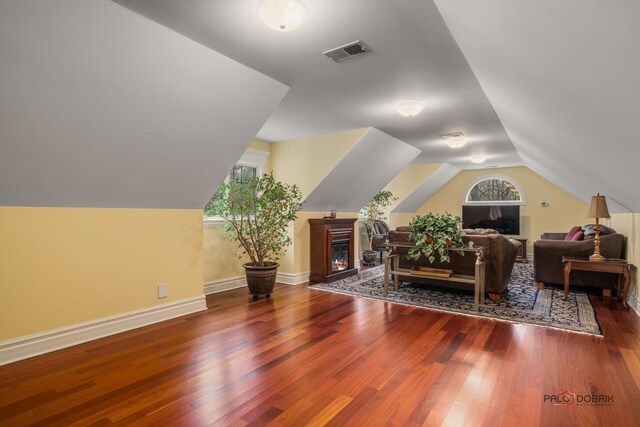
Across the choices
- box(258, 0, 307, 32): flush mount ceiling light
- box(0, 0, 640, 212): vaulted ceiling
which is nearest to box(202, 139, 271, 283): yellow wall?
box(0, 0, 640, 212): vaulted ceiling

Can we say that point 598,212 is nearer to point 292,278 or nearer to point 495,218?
point 292,278

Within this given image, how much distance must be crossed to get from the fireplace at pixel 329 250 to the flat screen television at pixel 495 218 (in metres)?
4.68

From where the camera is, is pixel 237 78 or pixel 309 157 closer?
pixel 237 78

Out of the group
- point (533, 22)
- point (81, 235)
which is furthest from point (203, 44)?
point (533, 22)

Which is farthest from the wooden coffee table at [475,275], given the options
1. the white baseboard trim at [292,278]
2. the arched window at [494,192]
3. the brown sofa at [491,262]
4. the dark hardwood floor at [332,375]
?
the arched window at [494,192]

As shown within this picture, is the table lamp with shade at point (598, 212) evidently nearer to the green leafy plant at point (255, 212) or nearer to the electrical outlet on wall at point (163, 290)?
the green leafy plant at point (255, 212)

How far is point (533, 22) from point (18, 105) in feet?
9.92

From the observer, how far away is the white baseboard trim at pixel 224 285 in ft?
15.3

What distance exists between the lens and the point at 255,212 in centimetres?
448

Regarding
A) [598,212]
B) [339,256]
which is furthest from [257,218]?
[598,212]

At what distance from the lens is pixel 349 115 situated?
439 cm

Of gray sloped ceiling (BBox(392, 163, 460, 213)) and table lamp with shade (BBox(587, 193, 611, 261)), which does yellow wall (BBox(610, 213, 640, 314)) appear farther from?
gray sloped ceiling (BBox(392, 163, 460, 213))

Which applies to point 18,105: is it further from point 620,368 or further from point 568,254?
point 568,254

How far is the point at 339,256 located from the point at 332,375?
3568mm
